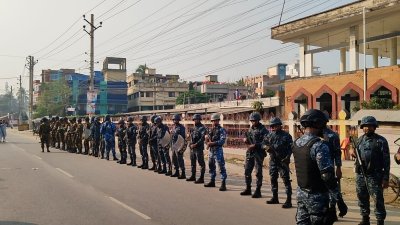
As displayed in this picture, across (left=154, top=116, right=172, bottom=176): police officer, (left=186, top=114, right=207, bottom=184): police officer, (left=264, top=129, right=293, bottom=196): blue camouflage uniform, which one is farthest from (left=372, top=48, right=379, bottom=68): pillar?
(left=264, top=129, right=293, bottom=196): blue camouflage uniform

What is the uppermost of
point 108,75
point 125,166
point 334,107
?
point 108,75

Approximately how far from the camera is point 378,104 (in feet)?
59.6

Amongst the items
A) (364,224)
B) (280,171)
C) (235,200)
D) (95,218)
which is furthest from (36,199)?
(364,224)

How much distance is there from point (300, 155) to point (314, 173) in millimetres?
238

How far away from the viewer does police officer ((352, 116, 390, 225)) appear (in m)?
6.95

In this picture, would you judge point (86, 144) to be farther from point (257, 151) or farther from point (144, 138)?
point (257, 151)

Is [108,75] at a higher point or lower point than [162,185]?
higher

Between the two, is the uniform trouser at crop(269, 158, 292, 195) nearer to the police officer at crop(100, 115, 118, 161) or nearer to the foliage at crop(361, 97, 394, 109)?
the foliage at crop(361, 97, 394, 109)

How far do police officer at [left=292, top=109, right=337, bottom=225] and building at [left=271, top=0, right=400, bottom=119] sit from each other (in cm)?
1609

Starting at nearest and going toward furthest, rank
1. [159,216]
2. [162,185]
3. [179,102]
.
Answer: [159,216] → [162,185] → [179,102]

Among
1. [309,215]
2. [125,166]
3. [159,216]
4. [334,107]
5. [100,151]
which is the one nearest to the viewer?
[309,215]

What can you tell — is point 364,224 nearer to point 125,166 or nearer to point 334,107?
point 125,166

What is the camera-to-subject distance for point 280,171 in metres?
8.84

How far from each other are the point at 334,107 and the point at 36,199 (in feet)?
56.1
